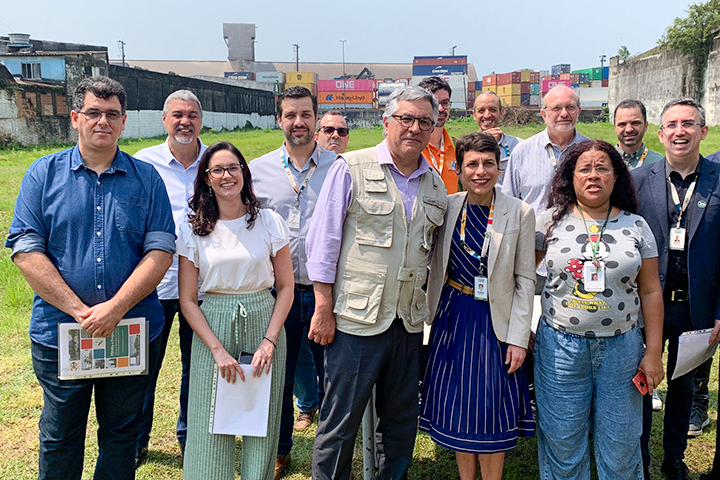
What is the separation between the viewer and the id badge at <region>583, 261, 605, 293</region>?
279 cm

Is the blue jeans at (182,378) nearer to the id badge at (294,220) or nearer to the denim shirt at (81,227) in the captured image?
the denim shirt at (81,227)

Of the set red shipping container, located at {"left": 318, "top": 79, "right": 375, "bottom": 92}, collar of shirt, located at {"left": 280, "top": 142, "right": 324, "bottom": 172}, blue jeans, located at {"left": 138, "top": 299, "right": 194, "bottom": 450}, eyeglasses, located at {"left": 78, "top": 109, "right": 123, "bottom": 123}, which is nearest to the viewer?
eyeglasses, located at {"left": 78, "top": 109, "right": 123, "bottom": 123}

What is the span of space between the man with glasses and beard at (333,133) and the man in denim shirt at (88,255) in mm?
2187

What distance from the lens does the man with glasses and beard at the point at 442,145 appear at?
425 cm

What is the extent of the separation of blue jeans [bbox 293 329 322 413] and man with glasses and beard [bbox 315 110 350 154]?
5.36 feet

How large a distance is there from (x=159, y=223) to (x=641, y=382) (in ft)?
8.25

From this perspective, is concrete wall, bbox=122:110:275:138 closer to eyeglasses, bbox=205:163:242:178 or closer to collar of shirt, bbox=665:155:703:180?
eyeglasses, bbox=205:163:242:178

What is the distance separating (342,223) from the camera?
114 inches

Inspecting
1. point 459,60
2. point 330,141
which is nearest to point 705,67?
point 330,141

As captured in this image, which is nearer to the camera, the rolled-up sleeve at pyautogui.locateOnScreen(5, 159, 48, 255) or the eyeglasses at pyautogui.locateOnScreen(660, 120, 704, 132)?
the rolled-up sleeve at pyautogui.locateOnScreen(5, 159, 48, 255)

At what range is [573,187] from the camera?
3045 mm

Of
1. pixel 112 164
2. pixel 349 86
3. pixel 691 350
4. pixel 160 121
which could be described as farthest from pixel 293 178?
pixel 349 86

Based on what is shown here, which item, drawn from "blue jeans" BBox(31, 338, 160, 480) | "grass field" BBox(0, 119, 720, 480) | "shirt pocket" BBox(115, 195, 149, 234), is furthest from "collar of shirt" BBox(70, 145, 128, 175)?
"grass field" BBox(0, 119, 720, 480)

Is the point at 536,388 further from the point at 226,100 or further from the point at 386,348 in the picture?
the point at 226,100
